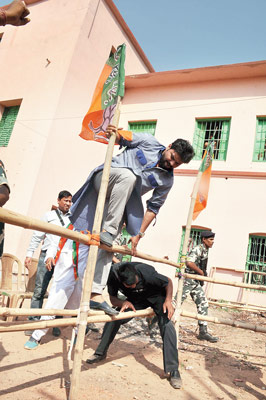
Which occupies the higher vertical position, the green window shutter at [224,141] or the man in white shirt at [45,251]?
the green window shutter at [224,141]

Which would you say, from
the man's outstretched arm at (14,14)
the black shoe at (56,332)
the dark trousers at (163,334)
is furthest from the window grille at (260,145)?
the man's outstretched arm at (14,14)

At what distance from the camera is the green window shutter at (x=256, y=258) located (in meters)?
8.79

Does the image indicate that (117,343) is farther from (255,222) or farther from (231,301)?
(255,222)

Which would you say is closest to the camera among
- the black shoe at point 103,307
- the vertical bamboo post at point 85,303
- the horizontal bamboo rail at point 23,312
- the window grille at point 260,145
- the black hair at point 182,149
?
the horizontal bamboo rail at point 23,312

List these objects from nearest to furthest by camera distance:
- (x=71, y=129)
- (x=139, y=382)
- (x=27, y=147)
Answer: (x=139, y=382)
(x=27, y=147)
(x=71, y=129)

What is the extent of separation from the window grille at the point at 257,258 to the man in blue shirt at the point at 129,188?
6714 millimetres

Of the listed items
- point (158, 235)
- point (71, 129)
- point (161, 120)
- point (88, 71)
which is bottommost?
point (158, 235)

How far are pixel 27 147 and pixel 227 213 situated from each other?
20.9 ft

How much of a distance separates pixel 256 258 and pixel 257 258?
26mm

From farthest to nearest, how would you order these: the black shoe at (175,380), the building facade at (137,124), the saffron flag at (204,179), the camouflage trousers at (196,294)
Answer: the building facade at (137,124)
the camouflage trousers at (196,294)
the saffron flag at (204,179)
the black shoe at (175,380)

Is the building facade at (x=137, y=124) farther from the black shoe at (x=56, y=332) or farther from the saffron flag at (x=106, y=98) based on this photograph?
the saffron flag at (x=106, y=98)

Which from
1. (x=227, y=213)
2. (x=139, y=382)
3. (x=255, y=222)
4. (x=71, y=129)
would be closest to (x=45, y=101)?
(x=71, y=129)

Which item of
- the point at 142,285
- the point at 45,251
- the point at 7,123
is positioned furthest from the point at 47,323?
the point at 7,123

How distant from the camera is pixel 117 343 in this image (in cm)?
444
